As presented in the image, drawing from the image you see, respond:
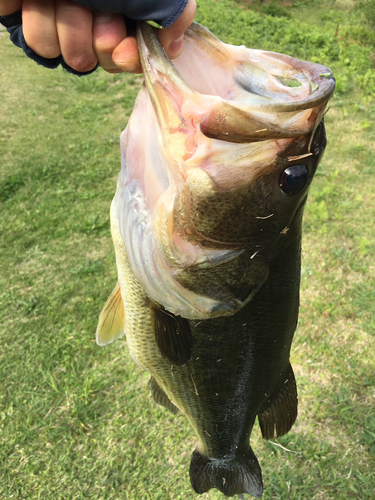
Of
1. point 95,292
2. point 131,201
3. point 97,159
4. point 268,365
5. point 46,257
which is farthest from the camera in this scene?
point 97,159

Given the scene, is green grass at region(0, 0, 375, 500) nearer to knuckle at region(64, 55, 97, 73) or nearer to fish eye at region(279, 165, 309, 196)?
fish eye at region(279, 165, 309, 196)

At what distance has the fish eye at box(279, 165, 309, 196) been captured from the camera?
42.6 inches

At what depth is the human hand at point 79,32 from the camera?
0.97 meters

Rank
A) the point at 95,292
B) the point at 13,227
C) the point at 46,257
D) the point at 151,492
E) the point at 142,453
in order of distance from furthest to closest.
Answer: the point at 13,227 < the point at 46,257 < the point at 95,292 < the point at 142,453 < the point at 151,492

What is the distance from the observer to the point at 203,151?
1.04m

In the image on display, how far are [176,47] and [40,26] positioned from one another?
0.36 metres

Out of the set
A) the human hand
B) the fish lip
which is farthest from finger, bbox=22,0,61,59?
the fish lip

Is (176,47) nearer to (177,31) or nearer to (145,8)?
(177,31)

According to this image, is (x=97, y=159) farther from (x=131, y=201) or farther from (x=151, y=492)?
(x=131, y=201)

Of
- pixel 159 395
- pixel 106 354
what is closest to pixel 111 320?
pixel 159 395

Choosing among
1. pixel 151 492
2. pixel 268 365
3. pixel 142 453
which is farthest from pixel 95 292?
pixel 268 365

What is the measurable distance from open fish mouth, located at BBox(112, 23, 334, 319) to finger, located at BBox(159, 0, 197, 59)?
4cm

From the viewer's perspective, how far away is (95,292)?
393 cm

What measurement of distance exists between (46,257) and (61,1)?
140 inches
